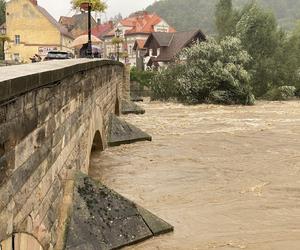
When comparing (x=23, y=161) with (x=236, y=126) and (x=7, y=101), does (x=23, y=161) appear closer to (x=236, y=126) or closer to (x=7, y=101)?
(x=7, y=101)

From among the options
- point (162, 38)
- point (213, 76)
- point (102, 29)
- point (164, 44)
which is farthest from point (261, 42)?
point (102, 29)

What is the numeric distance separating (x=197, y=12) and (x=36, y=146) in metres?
147

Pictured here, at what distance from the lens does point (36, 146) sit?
506 cm

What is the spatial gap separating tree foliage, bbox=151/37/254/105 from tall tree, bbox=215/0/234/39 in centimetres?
949

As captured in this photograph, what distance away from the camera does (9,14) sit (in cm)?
5562

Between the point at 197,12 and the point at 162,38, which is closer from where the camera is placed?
the point at 162,38

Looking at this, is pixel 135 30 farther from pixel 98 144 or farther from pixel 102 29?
pixel 98 144

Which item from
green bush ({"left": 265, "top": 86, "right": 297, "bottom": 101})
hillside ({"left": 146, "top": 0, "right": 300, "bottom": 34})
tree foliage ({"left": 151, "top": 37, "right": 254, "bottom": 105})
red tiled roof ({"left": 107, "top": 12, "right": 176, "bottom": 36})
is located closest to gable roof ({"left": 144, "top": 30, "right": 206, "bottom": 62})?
red tiled roof ({"left": 107, "top": 12, "right": 176, "bottom": 36})

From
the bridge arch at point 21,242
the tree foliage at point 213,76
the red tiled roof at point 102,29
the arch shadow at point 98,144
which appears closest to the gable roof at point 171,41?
the tree foliage at point 213,76

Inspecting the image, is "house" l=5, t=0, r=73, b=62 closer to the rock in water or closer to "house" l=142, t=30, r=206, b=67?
"house" l=142, t=30, r=206, b=67

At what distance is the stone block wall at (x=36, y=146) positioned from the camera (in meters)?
4.03

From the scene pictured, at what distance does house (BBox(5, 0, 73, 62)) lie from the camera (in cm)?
5553

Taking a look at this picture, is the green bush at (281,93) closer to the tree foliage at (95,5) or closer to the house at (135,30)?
the tree foliage at (95,5)

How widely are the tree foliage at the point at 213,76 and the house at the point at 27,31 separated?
65.5 ft
